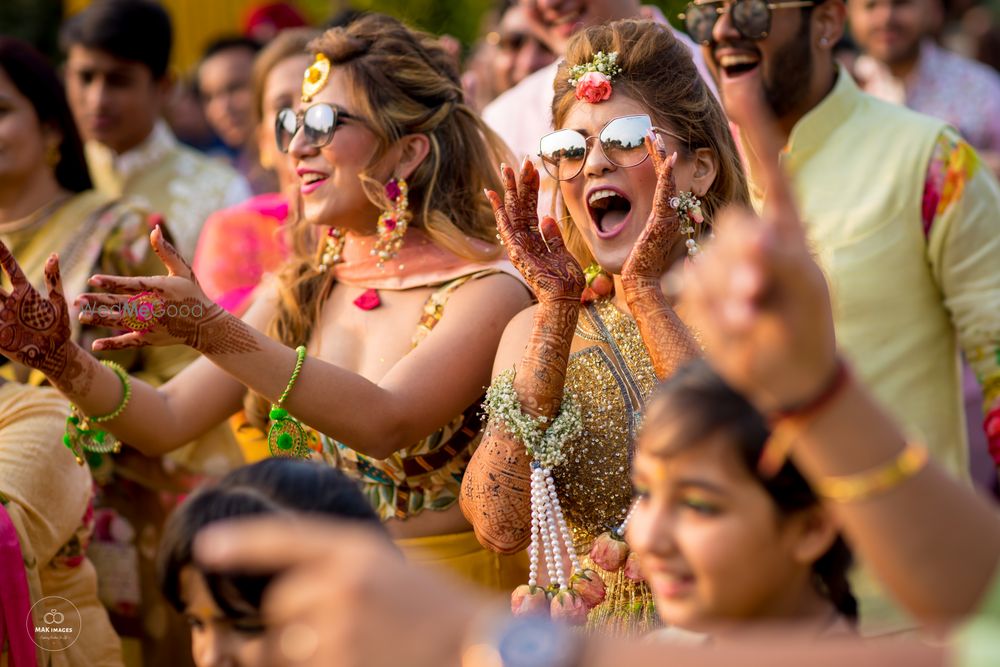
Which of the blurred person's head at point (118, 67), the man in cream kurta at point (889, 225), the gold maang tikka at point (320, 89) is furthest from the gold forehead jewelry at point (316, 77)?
the blurred person's head at point (118, 67)

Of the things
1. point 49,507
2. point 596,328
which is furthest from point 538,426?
point 49,507

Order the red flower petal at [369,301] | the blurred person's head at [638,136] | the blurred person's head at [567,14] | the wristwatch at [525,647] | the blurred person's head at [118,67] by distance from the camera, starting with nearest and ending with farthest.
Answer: the wristwatch at [525,647] → the blurred person's head at [638,136] → the red flower petal at [369,301] → the blurred person's head at [567,14] → the blurred person's head at [118,67]

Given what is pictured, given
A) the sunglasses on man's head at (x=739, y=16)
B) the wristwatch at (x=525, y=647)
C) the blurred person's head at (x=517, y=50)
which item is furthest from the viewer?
the blurred person's head at (x=517, y=50)

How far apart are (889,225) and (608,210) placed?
1215 mm

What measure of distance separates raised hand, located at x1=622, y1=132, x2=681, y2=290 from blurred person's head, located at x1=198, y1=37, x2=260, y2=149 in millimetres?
4756

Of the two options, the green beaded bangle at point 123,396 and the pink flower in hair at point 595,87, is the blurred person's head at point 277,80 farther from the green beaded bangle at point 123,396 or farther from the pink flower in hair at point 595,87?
the pink flower in hair at point 595,87

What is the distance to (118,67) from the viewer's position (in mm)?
5668

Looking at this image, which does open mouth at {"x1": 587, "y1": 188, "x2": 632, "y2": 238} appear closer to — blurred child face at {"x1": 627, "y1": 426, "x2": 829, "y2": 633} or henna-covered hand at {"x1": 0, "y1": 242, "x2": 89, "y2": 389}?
blurred child face at {"x1": 627, "y1": 426, "x2": 829, "y2": 633}

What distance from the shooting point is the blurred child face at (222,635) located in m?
2.03

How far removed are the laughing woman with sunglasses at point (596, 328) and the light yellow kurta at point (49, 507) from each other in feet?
3.80

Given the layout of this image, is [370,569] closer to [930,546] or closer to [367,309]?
[930,546]

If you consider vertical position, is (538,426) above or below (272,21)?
above

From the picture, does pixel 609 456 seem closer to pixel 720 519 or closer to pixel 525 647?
pixel 720 519

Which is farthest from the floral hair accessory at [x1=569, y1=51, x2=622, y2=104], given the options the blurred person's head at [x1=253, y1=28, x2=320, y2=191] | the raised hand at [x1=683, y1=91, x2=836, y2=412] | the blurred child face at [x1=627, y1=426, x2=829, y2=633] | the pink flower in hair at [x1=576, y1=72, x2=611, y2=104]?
the blurred person's head at [x1=253, y1=28, x2=320, y2=191]
